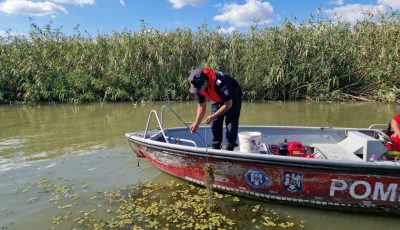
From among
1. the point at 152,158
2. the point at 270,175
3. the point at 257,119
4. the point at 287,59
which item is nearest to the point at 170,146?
the point at 152,158

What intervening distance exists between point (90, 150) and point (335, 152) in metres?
4.49

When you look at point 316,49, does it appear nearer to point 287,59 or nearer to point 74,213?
point 287,59

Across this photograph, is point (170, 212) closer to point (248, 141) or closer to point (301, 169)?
point (248, 141)

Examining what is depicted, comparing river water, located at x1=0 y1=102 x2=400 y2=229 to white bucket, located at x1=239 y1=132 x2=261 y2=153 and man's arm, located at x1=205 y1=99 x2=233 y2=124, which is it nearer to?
white bucket, located at x1=239 y1=132 x2=261 y2=153

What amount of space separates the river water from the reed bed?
2.56 feet

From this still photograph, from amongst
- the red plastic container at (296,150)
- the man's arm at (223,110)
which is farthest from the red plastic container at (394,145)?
the man's arm at (223,110)

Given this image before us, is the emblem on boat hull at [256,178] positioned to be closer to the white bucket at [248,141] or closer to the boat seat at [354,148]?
the white bucket at [248,141]

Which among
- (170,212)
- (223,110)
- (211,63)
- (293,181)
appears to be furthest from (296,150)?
(211,63)

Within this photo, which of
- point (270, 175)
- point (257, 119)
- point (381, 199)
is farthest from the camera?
point (257, 119)

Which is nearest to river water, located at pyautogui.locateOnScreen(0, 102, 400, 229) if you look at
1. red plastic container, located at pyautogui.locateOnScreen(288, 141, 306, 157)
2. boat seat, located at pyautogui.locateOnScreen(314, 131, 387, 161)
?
boat seat, located at pyautogui.locateOnScreen(314, 131, 387, 161)

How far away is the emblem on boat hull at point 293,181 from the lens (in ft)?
14.2

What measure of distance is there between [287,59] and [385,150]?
9.09 meters

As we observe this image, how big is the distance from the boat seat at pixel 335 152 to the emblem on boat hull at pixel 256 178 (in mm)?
987

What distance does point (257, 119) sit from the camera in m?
10.3
